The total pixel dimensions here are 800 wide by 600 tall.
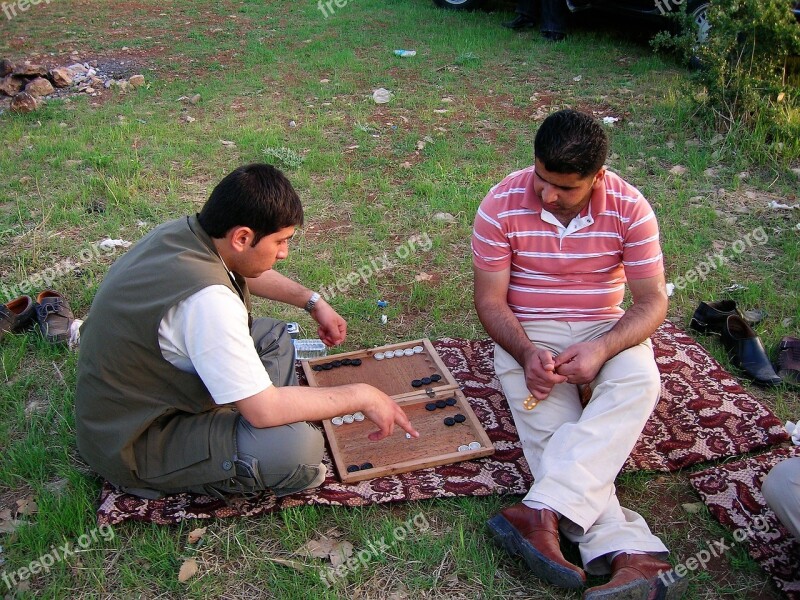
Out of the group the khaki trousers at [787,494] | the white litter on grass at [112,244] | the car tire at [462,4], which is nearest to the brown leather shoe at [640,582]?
the khaki trousers at [787,494]

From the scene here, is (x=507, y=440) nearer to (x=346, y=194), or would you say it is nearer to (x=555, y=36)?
(x=346, y=194)

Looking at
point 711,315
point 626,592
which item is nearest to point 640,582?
point 626,592

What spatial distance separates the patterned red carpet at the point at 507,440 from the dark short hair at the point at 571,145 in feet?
4.36

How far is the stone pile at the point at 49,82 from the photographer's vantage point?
788 centimetres

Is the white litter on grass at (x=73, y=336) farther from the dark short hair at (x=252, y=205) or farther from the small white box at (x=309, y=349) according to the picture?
the dark short hair at (x=252, y=205)

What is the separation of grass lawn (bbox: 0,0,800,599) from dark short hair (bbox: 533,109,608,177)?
1.43m

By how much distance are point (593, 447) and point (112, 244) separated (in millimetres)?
3705

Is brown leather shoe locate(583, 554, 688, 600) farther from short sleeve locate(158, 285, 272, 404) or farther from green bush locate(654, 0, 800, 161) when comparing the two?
green bush locate(654, 0, 800, 161)

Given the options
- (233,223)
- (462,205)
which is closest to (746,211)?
(462,205)

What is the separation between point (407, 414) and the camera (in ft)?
12.1

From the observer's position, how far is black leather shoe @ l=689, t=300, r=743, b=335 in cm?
430

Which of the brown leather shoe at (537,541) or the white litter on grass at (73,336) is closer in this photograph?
the brown leather shoe at (537,541)

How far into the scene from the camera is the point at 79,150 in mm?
6508

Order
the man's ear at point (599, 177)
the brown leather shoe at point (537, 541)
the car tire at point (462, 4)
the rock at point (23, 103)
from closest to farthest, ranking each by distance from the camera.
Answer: the brown leather shoe at point (537, 541) → the man's ear at point (599, 177) → the rock at point (23, 103) → the car tire at point (462, 4)
